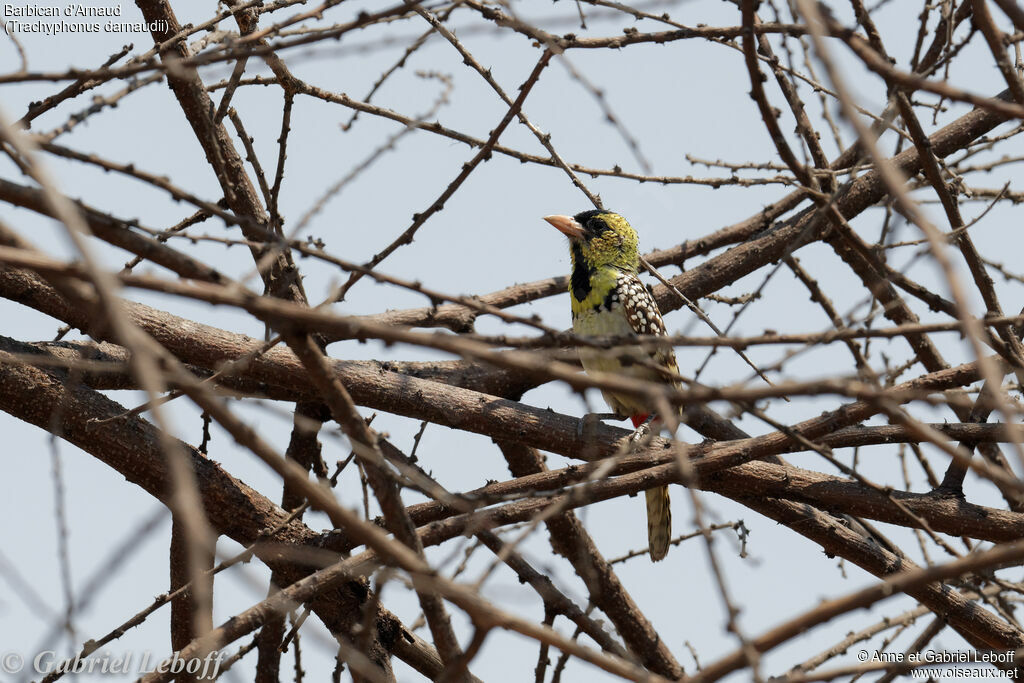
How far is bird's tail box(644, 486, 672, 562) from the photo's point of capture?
4.54 m

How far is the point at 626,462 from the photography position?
312 cm

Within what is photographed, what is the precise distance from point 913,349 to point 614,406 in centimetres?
137

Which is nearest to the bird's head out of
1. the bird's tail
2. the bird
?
the bird

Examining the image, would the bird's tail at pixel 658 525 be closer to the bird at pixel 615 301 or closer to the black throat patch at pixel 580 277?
the bird at pixel 615 301

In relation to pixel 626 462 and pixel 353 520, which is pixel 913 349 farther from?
pixel 353 520

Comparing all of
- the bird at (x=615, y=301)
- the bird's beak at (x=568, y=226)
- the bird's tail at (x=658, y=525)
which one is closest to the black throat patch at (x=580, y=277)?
the bird at (x=615, y=301)

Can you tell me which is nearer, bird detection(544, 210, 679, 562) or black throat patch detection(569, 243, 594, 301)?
bird detection(544, 210, 679, 562)

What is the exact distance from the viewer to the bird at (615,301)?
4555 mm

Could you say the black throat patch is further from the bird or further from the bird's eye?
the bird's eye

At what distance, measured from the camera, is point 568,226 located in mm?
5426

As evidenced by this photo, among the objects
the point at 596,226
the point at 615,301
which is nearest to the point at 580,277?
the point at 615,301

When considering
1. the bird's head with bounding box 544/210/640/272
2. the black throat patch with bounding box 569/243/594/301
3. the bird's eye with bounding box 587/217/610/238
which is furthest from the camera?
the bird's eye with bounding box 587/217/610/238

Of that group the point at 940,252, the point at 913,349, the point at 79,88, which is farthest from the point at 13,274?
the point at 913,349

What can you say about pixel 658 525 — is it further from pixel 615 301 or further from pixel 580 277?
pixel 580 277
